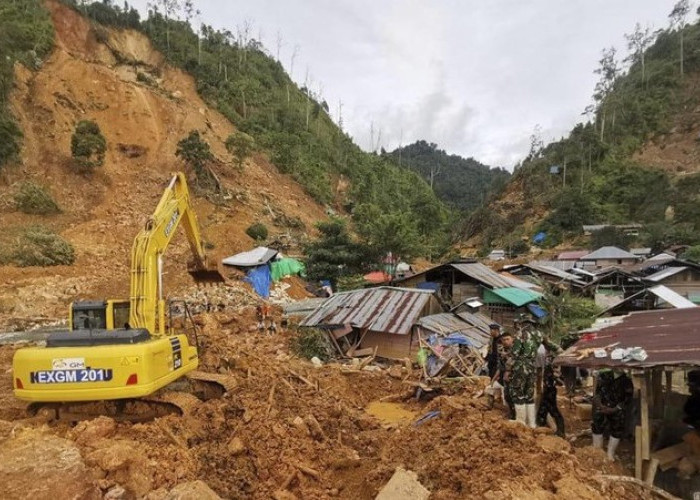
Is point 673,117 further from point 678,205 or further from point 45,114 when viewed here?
point 45,114

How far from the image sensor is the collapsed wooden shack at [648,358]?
5.29 m

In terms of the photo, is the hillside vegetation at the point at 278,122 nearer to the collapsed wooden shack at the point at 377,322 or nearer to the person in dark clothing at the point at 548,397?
the collapsed wooden shack at the point at 377,322

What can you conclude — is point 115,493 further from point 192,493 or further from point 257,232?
point 257,232

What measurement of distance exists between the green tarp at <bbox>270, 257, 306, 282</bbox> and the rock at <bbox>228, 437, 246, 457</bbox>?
20.8m

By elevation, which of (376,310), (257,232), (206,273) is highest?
(257,232)

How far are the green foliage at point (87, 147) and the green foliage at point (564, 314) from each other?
27883mm

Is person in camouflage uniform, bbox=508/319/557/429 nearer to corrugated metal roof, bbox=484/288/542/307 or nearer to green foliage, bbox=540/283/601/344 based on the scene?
green foliage, bbox=540/283/601/344

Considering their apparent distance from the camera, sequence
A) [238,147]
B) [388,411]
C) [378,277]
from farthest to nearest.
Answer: [238,147] < [378,277] < [388,411]

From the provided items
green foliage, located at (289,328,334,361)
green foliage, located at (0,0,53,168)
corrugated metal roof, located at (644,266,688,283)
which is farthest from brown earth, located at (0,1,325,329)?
corrugated metal roof, located at (644,266,688,283)

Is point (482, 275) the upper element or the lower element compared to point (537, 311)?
upper

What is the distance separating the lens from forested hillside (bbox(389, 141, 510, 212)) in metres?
92.6

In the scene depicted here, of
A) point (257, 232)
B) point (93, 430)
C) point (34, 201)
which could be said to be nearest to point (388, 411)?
point (93, 430)

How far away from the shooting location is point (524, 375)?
22.1ft

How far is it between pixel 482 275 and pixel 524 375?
16.7 metres
